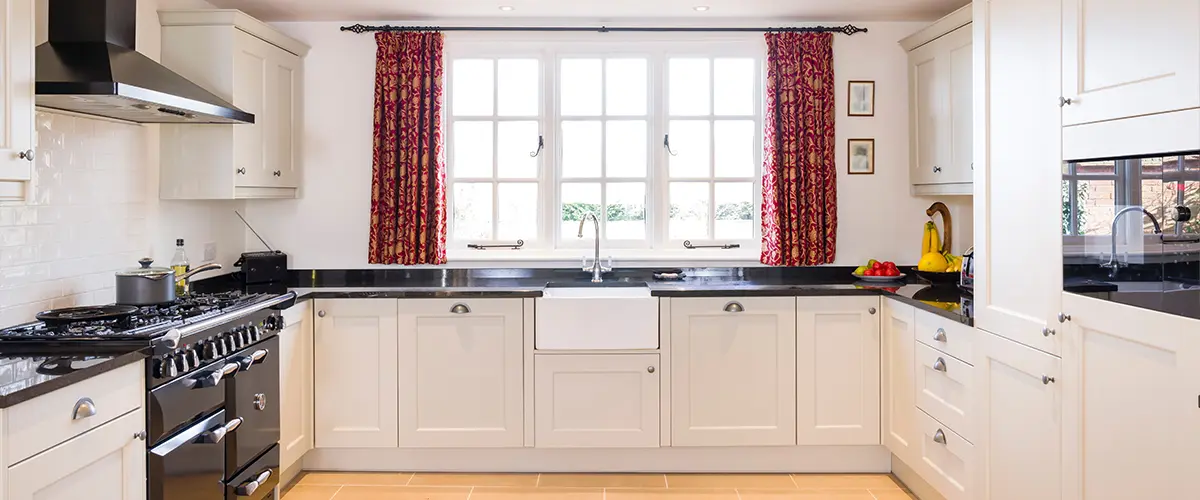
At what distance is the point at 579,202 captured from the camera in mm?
4316

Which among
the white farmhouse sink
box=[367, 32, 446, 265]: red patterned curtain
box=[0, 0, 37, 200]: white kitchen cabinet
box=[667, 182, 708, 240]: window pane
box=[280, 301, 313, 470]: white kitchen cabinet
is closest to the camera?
box=[0, 0, 37, 200]: white kitchen cabinet

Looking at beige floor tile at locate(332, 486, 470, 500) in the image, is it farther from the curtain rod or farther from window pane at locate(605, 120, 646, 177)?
the curtain rod

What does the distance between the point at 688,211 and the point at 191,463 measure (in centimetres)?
262

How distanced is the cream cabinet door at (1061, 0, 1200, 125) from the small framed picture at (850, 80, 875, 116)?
192 centimetres

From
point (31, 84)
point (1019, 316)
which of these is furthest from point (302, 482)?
A: point (1019, 316)

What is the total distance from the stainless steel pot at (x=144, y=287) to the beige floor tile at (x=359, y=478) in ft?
3.87

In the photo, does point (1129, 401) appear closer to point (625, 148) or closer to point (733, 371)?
point (733, 371)

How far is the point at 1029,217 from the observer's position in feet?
8.15

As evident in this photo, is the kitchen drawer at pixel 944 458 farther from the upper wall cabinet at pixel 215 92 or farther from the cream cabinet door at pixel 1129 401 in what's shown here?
the upper wall cabinet at pixel 215 92

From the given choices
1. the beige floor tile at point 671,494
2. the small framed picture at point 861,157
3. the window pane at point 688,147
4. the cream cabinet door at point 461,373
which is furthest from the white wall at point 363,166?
Answer: the beige floor tile at point 671,494

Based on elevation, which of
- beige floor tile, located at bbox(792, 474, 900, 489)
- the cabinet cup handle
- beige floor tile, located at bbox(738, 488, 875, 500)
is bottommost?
beige floor tile, located at bbox(738, 488, 875, 500)

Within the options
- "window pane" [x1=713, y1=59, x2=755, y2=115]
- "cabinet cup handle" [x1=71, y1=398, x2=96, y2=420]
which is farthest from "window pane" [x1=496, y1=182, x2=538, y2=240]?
"cabinet cup handle" [x1=71, y1=398, x2=96, y2=420]

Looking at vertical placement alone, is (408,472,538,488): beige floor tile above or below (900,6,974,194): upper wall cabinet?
below

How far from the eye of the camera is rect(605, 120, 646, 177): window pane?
429 centimetres
